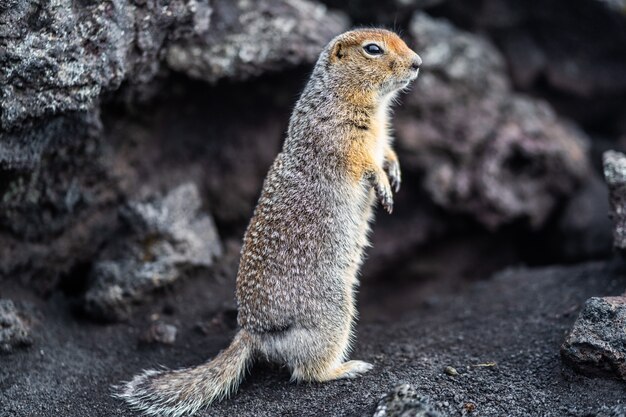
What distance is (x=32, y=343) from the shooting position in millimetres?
6812

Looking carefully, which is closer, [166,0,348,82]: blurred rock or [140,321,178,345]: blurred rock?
[140,321,178,345]: blurred rock

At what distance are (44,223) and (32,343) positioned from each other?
57.7 inches

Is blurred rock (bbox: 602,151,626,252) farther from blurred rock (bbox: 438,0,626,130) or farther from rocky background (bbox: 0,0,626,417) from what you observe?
blurred rock (bbox: 438,0,626,130)

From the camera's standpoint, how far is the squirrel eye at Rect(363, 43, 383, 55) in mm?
6684

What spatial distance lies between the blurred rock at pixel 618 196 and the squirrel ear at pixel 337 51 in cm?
295

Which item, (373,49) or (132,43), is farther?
(132,43)

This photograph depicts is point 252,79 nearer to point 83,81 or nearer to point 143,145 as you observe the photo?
point 143,145

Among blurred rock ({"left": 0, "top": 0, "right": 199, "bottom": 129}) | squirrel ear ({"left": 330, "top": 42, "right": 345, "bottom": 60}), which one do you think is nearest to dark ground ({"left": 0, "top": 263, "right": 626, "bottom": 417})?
blurred rock ({"left": 0, "top": 0, "right": 199, "bottom": 129})

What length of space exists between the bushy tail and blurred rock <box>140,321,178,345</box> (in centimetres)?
89

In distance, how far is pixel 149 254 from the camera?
7867 mm

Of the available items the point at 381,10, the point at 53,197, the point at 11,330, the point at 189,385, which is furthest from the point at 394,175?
the point at 11,330

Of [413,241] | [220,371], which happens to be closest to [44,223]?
[220,371]

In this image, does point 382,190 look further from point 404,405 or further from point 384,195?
point 404,405

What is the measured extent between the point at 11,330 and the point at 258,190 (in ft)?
13.0
